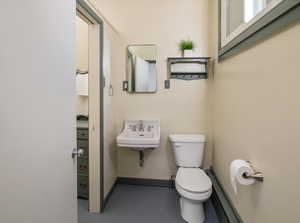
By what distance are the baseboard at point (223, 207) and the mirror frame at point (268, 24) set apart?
1.22m

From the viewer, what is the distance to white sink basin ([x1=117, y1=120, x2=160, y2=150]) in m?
2.06

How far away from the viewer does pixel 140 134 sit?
2.33m

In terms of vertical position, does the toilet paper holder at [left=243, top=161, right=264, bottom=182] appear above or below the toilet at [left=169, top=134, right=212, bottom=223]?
above

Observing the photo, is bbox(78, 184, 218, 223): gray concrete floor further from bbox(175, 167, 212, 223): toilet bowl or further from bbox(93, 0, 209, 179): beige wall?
bbox(93, 0, 209, 179): beige wall

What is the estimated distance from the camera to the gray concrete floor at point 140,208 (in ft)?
6.12

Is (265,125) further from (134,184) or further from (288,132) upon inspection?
(134,184)

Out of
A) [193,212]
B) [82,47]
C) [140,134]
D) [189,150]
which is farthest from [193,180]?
[82,47]

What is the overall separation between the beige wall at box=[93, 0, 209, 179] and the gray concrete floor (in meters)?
0.28

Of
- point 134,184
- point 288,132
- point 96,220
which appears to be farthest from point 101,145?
point 288,132

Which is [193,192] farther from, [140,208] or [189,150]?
[140,208]

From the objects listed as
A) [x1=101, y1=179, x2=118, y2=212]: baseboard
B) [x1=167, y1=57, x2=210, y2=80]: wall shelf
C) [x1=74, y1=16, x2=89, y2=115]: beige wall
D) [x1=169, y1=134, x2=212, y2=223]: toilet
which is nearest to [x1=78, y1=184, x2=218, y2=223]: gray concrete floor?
[x1=101, y1=179, x2=118, y2=212]: baseboard

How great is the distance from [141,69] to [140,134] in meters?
0.85

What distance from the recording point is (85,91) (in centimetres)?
243

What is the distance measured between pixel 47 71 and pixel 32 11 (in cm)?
26
